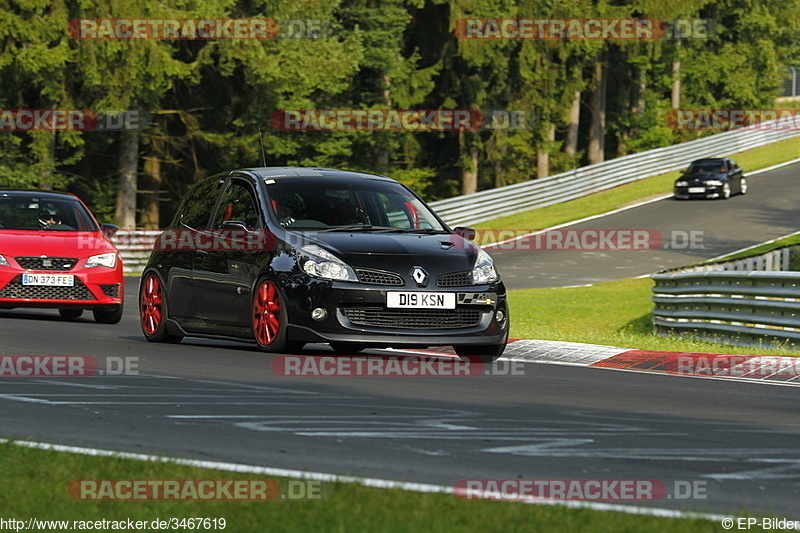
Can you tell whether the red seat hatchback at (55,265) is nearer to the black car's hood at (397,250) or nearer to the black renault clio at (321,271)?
the black renault clio at (321,271)

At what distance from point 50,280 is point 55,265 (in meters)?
0.21

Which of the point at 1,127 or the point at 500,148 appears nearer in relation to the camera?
the point at 1,127

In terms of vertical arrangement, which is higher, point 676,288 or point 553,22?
point 553,22

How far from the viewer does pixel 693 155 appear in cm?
5909

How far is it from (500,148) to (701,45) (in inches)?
1114

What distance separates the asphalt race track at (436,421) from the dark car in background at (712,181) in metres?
36.2

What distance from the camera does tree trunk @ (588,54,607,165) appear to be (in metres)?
69.2

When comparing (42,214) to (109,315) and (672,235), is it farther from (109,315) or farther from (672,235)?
(672,235)

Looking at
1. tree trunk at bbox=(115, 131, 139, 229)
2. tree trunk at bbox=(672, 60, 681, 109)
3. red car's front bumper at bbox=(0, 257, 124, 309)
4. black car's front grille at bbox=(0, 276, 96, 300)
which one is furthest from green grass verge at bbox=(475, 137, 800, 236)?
black car's front grille at bbox=(0, 276, 96, 300)

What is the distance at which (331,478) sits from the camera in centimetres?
654

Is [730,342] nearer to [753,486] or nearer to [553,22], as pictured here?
[753,486]

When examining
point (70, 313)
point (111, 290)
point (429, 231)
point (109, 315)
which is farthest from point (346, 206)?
point (70, 313)

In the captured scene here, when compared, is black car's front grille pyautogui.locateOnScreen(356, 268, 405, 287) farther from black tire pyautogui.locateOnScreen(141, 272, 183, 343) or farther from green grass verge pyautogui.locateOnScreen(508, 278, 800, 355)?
green grass verge pyautogui.locateOnScreen(508, 278, 800, 355)

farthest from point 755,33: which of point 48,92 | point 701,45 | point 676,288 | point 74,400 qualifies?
point 74,400
